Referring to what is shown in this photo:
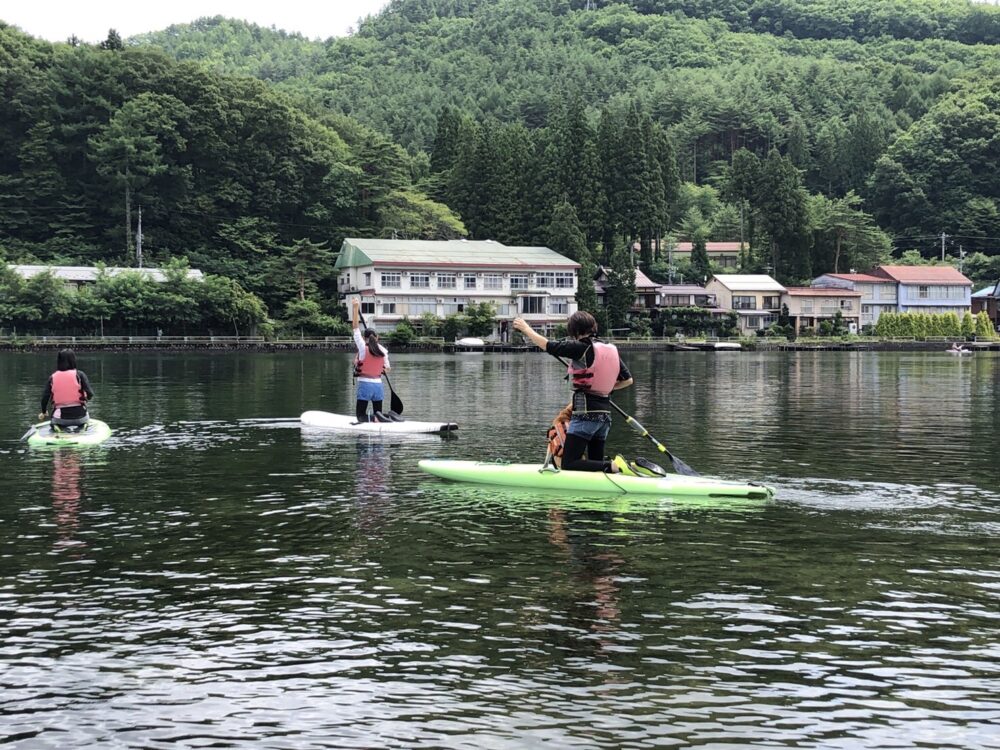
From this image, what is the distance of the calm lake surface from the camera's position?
739cm

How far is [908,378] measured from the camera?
2012 inches

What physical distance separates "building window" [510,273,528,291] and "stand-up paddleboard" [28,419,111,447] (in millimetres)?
80965

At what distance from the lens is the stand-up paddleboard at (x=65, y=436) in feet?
71.9

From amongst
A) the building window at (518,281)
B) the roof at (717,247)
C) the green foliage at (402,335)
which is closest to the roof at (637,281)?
the building window at (518,281)

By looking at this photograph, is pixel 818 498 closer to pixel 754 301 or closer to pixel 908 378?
pixel 908 378

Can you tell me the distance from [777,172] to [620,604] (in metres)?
116

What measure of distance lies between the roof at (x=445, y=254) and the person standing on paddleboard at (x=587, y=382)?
8176 cm

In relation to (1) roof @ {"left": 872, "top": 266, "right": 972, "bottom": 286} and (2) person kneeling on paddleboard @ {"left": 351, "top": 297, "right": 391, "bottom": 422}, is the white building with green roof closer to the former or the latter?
(1) roof @ {"left": 872, "top": 266, "right": 972, "bottom": 286}

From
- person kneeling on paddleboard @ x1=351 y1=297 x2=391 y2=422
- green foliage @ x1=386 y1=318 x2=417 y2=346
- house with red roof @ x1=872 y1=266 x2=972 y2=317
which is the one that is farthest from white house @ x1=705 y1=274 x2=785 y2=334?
person kneeling on paddleboard @ x1=351 y1=297 x2=391 y2=422

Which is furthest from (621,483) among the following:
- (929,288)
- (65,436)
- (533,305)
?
(929,288)

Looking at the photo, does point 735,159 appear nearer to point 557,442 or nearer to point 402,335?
point 402,335

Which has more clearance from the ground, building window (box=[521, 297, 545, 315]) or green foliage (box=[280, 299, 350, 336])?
building window (box=[521, 297, 545, 315])

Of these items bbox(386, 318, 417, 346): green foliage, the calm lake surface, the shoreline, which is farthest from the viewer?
bbox(386, 318, 417, 346): green foliage

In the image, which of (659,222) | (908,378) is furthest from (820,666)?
(659,222)
